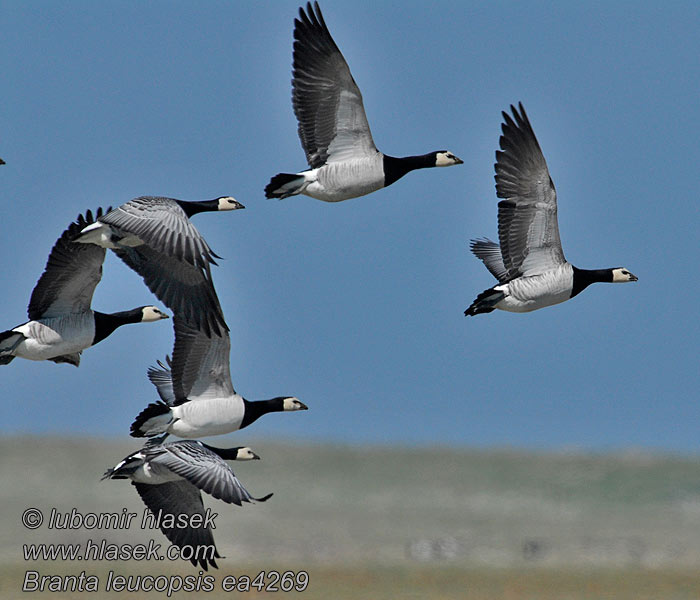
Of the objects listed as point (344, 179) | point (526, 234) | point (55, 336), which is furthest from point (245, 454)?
point (526, 234)

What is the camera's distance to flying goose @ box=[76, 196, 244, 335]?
11023 millimetres

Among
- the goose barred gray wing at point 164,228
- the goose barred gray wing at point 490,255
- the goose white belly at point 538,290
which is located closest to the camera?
the goose barred gray wing at point 164,228

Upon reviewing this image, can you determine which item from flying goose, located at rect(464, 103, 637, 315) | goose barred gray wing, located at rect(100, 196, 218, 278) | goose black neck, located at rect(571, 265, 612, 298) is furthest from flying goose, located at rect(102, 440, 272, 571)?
goose black neck, located at rect(571, 265, 612, 298)

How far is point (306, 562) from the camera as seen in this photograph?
3117 centimetres

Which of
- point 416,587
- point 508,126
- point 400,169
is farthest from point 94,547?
point 416,587

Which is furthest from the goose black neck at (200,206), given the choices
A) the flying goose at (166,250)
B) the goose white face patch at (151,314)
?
the flying goose at (166,250)

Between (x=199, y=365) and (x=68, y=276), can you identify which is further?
(x=199, y=365)

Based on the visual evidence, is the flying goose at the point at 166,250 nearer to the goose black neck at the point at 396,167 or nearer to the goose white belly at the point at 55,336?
the goose white belly at the point at 55,336

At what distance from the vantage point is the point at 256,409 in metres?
13.1

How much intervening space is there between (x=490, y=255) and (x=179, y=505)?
4929 millimetres

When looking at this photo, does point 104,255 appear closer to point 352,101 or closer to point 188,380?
point 188,380

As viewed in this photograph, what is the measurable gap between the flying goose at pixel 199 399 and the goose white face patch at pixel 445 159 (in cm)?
293

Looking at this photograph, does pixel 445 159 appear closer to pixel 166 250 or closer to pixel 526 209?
pixel 526 209

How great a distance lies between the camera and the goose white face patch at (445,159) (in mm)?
13739
